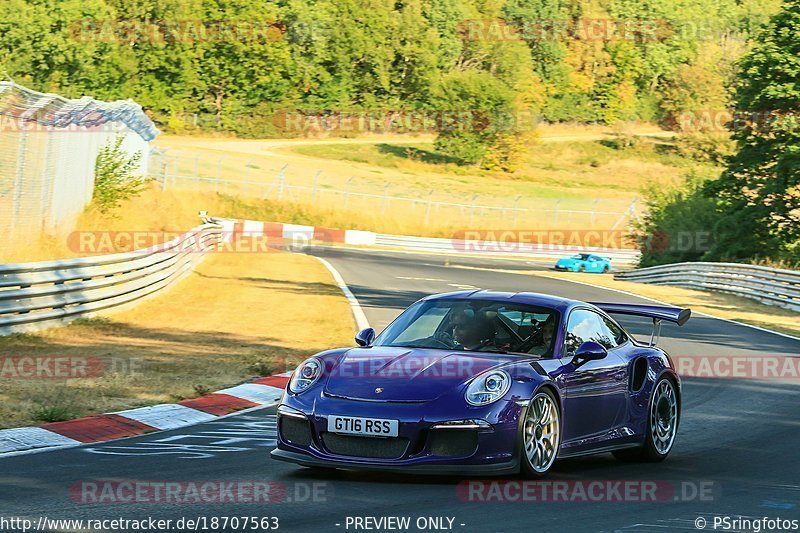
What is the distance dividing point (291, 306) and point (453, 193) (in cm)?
6301

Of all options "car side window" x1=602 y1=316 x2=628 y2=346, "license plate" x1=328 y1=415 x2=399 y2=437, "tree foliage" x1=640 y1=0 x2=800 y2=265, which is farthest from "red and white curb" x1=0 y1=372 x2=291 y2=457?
"tree foliage" x1=640 y1=0 x2=800 y2=265

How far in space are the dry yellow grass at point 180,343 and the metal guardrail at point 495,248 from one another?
3492 cm

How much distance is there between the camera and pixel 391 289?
29.8 meters

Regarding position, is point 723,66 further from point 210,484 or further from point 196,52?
point 210,484

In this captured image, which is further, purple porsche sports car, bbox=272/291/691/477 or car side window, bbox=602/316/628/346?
car side window, bbox=602/316/628/346

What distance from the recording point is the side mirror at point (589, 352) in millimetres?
8305

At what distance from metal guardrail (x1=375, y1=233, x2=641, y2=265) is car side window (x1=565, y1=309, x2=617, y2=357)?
5233cm

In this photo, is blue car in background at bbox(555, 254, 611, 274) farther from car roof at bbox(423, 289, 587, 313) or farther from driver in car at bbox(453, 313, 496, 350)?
driver in car at bbox(453, 313, 496, 350)

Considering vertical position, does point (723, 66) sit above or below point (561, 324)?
above

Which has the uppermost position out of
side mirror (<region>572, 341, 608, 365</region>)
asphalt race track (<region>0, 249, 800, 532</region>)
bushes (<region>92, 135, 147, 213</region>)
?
bushes (<region>92, 135, 147, 213</region>)

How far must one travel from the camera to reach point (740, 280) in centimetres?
3475

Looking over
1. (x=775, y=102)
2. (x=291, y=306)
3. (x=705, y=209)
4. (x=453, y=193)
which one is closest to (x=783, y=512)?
(x=291, y=306)

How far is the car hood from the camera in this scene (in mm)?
7562

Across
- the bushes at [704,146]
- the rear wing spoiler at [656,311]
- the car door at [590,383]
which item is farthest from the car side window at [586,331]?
the bushes at [704,146]
